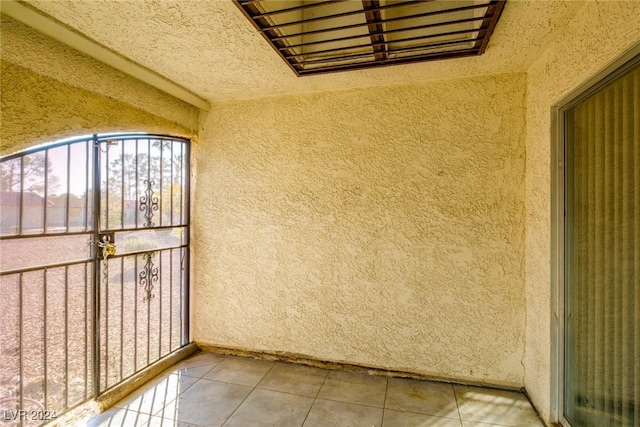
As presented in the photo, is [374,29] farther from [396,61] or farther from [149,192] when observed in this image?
[149,192]

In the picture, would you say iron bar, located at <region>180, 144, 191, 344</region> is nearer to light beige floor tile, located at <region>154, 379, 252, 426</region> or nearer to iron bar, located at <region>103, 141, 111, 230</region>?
light beige floor tile, located at <region>154, 379, 252, 426</region>

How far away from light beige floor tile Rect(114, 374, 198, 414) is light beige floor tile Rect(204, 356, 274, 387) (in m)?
0.36

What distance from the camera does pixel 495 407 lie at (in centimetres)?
357

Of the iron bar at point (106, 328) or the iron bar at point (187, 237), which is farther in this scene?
the iron bar at point (187, 237)

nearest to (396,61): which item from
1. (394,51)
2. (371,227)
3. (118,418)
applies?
(394,51)

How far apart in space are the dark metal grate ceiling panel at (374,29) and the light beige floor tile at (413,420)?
430 cm

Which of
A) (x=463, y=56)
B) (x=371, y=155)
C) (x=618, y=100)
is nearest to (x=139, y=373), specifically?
(x=371, y=155)

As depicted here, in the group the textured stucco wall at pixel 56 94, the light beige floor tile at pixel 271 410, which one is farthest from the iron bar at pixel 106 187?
the light beige floor tile at pixel 271 410

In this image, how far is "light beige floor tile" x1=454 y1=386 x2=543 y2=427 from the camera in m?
3.34

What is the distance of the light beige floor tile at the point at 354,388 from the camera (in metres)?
3.75

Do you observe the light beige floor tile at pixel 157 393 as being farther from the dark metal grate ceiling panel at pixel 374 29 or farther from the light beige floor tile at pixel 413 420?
the dark metal grate ceiling panel at pixel 374 29

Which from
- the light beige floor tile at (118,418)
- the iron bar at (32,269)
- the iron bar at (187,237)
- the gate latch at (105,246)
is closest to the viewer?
the iron bar at (32,269)

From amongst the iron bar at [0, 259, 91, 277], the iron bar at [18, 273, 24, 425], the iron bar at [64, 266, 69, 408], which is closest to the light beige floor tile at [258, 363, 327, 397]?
the iron bar at [64, 266, 69, 408]

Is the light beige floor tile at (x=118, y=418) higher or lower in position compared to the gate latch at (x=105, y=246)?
lower
